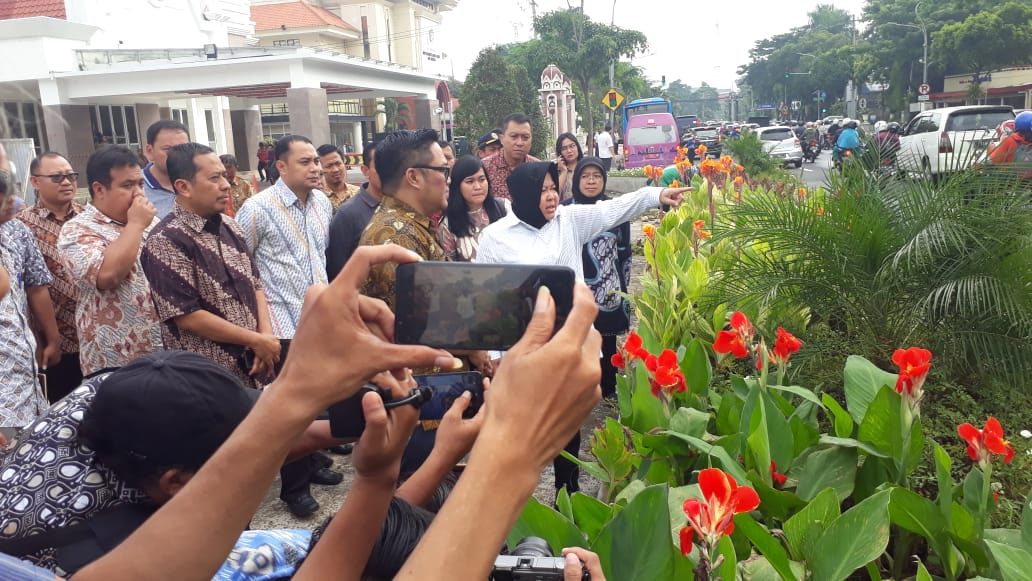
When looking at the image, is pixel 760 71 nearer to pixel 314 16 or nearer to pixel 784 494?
pixel 314 16

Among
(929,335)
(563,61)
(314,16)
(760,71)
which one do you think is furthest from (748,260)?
(760,71)

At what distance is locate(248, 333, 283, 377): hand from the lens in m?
2.91

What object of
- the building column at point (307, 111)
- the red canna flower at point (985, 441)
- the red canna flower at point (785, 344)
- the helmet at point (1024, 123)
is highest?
the building column at point (307, 111)

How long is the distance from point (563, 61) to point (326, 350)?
109 ft

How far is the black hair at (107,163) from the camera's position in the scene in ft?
9.95

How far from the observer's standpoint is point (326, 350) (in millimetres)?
885

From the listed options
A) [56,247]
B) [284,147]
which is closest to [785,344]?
[284,147]

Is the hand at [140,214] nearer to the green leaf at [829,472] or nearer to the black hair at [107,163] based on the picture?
the black hair at [107,163]

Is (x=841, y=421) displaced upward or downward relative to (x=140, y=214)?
downward

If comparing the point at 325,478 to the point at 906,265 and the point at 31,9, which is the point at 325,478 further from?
the point at 31,9

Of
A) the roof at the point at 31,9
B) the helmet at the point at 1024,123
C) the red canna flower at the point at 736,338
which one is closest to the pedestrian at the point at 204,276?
the red canna flower at the point at 736,338

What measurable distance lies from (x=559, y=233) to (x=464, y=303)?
94.6 inches

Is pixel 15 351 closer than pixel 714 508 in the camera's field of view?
No

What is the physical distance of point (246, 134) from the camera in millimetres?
26906
